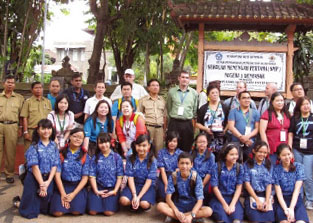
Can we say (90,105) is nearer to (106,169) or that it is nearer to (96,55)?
(106,169)

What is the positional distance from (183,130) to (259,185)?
1.57 metres

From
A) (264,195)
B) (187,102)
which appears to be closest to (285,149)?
(264,195)

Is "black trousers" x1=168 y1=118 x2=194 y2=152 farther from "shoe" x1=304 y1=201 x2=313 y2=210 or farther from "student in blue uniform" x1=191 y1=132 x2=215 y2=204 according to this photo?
"shoe" x1=304 y1=201 x2=313 y2=210

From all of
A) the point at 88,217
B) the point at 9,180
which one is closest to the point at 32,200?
the point at 88,217

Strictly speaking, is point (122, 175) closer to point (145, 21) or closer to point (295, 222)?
point (295, 222)

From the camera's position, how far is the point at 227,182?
520 centimetres

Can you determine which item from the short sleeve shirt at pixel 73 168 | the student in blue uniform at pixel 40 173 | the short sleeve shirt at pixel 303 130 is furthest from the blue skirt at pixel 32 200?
the short sleeve shirt at pixel 303 130

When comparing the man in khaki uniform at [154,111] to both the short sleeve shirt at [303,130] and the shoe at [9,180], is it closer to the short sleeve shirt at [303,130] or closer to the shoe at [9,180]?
the short sleeve shirt at [303,130]

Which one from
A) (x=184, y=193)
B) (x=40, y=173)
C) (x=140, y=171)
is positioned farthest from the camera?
(x=140, y=171)

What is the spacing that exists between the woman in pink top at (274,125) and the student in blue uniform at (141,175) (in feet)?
5.41

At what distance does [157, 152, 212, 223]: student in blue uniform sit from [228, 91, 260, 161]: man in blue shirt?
1028mm

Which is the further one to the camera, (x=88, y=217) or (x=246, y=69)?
(x=246, y=69)

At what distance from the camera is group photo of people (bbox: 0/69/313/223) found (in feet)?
16.6

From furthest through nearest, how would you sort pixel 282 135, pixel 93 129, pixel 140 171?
pixel 93 129 → pixel 282 135 → pixel 140 171
